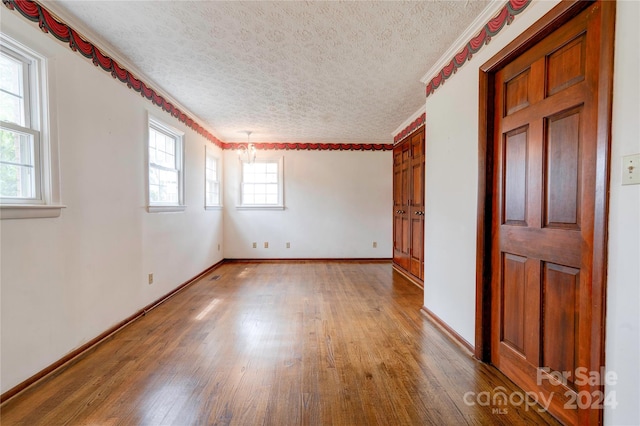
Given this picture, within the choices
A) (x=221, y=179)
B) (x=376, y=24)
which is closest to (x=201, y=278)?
(x=221, y=179)

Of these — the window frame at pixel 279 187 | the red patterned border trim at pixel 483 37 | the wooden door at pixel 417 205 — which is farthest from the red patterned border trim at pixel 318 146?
the red patterned border trim at pixel 483 37

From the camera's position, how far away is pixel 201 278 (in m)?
4.17

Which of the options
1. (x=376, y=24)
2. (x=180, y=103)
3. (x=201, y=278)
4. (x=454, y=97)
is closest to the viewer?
(x=376, y=24)

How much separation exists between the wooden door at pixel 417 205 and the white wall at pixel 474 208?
1.08 m

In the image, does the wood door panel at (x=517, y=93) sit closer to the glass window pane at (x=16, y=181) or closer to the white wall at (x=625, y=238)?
the white wall at (x=625, y=238)

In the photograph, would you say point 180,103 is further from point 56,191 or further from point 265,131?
point 56,191

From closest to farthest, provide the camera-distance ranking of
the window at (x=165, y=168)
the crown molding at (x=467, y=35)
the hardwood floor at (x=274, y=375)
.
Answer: the hardwood floor at (x=274, y=375)
the crown molding at (x=467, y=35)
the window at (x=165, y=168)

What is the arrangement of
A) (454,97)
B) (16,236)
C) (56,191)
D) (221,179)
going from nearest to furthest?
(16,236) < (56,191) < (454,97) < (221,179)

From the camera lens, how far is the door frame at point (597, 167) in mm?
1103

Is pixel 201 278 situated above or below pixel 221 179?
below

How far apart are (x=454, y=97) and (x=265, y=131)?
3315 millimetres

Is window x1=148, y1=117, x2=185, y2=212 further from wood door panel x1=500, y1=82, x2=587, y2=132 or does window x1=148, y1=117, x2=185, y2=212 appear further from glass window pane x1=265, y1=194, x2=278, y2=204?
wood door panel x1=500, y1=82, x2=587, y2=132

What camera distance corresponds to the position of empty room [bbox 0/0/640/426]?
1.21m

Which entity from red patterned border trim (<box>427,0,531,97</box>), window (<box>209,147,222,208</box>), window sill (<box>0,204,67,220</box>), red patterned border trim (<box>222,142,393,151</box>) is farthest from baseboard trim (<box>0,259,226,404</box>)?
red patterned border trim (<box>427,0,531,97</box>)
